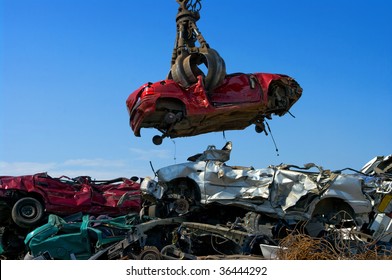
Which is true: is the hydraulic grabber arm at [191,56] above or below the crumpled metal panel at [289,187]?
above

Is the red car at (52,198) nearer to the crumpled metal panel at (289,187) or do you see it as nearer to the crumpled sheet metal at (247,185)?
the crumpled sheet metal at (247,185)

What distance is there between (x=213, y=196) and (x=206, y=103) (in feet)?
6.08

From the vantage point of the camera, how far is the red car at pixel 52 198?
12.0 metres

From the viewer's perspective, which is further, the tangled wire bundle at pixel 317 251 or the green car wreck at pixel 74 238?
the green car wreck at pixel 74 238

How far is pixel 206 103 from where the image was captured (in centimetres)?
1051

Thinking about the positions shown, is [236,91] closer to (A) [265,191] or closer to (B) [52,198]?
(A) [265,191]

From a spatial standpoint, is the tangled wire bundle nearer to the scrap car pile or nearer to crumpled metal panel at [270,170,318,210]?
the scrap car pile

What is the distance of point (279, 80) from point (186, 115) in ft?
7.26

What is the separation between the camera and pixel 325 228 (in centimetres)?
1029

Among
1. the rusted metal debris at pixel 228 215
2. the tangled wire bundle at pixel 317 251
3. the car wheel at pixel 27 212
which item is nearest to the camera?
the tangled wire bundle at pixel 317 251

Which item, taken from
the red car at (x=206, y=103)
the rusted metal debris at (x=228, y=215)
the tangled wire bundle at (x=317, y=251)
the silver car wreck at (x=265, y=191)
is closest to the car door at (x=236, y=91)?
the red car at (x=206, y=103)

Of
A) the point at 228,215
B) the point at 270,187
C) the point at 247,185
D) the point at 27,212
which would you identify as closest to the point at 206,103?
the point at 247,185

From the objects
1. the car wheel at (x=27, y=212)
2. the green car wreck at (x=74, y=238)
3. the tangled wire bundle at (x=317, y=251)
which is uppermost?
the car wheel at (x=27, y=212)

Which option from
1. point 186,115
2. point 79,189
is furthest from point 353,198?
point 79,189
